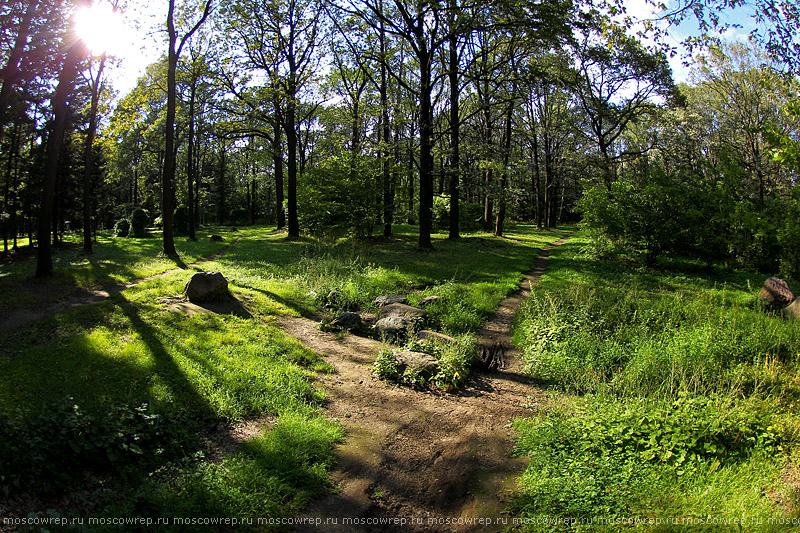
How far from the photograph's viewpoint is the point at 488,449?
14.5ft

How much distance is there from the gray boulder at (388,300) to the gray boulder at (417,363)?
2.89 meters

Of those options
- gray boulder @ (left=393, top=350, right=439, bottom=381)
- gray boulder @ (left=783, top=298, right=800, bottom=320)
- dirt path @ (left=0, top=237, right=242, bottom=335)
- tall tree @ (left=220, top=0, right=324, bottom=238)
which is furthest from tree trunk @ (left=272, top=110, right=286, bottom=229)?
gray boulder @ (left=783, top=298, right=800, bottom=320)

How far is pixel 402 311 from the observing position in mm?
8422

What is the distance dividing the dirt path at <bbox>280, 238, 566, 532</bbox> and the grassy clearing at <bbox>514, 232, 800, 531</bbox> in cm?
32

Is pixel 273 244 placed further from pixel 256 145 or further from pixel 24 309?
pixel 256 145

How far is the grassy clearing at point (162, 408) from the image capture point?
3.28m

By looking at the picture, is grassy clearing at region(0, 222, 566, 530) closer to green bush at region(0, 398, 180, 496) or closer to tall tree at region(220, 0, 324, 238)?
green bush at region(0, 398, 180, 496)

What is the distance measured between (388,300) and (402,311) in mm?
1055

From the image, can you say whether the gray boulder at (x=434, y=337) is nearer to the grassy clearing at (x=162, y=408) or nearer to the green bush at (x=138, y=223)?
the grassy clearing at (x=162, y=408)

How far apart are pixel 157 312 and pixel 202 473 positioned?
4889mm

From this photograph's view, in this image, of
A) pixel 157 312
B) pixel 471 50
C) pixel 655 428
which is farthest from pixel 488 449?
pixel 471 50

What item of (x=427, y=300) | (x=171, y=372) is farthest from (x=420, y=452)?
(x=427, y=300)

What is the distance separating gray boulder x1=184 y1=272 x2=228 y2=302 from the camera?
8.49 meters

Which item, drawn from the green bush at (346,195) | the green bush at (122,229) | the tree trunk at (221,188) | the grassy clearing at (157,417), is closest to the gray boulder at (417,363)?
the grassy clearing at (157,417)
